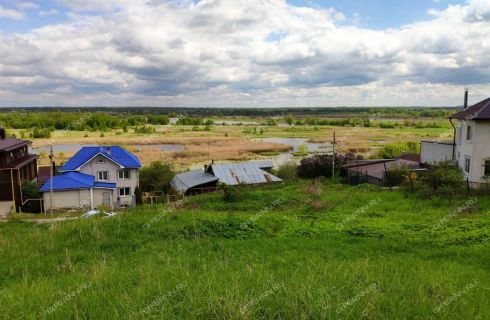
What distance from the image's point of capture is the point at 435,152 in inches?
915

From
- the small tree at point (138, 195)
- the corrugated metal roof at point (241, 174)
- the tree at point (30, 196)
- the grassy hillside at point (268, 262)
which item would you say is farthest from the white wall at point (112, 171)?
the grassy hillside at point (268, 262)

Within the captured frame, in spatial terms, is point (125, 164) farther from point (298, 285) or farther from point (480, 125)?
point (298, 285)

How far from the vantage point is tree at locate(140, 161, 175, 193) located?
28484 millimetres

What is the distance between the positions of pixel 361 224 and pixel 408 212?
116 inches

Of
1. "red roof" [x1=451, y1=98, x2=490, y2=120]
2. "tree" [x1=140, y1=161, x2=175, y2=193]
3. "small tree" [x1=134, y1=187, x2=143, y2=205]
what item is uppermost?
"red roof" [x1=451, y1=98, x2=490, y2=120]

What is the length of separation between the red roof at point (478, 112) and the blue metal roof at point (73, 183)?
22134 millimetres

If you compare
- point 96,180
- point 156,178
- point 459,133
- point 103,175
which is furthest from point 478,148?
point 96,180

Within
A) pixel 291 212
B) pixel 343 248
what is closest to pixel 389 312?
pixel 343 248

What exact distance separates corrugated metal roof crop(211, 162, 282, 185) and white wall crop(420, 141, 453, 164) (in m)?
9.67

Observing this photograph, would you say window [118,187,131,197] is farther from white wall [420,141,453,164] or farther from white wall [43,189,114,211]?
white wall [420,141,453,164]

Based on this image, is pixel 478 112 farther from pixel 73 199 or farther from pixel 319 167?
pixel 73 199

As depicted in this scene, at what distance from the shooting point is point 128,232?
10.5 m

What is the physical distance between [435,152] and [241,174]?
12608 mm

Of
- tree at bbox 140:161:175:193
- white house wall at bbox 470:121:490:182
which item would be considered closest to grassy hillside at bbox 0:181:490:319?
white house wall at bbox 470:121:490:182
